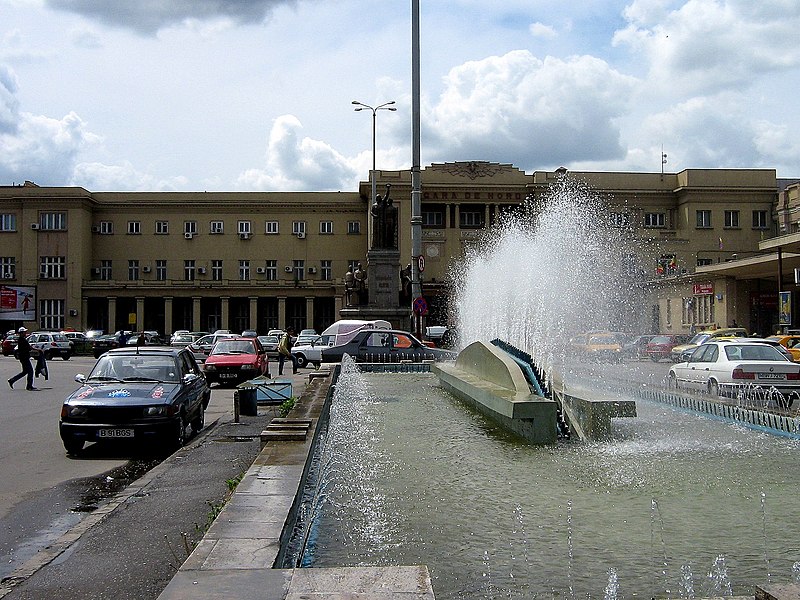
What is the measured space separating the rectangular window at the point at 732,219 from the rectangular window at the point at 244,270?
147 feet

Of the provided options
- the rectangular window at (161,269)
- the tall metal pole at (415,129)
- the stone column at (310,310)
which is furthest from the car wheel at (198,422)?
the rectangular window at (161,269)

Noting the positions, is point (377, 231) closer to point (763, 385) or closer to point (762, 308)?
point (763, 385)

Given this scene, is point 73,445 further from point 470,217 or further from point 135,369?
point 470,217

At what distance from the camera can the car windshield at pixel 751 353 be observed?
17.4m

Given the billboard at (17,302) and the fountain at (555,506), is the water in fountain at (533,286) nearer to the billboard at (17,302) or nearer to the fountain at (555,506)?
the fountain at (555,506)

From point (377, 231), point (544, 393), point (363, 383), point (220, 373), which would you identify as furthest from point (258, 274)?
point (544, 393)

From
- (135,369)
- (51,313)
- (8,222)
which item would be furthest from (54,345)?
(135,369)

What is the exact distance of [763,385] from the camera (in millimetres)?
16016

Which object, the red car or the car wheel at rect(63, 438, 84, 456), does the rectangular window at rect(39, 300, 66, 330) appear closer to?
the red car

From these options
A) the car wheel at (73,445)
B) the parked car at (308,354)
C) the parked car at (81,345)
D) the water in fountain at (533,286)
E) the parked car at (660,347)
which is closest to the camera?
the car wheel at (73,445)

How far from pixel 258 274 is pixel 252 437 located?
70648mm

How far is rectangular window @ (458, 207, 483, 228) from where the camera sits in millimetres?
79938

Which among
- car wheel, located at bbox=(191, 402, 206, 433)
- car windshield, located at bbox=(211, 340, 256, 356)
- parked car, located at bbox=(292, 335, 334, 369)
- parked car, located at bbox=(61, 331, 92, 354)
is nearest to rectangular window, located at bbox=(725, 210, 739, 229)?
parked car, located at bbox=(292, 335, 334, 369)

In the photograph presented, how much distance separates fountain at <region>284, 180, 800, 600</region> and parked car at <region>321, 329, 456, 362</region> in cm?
1152
